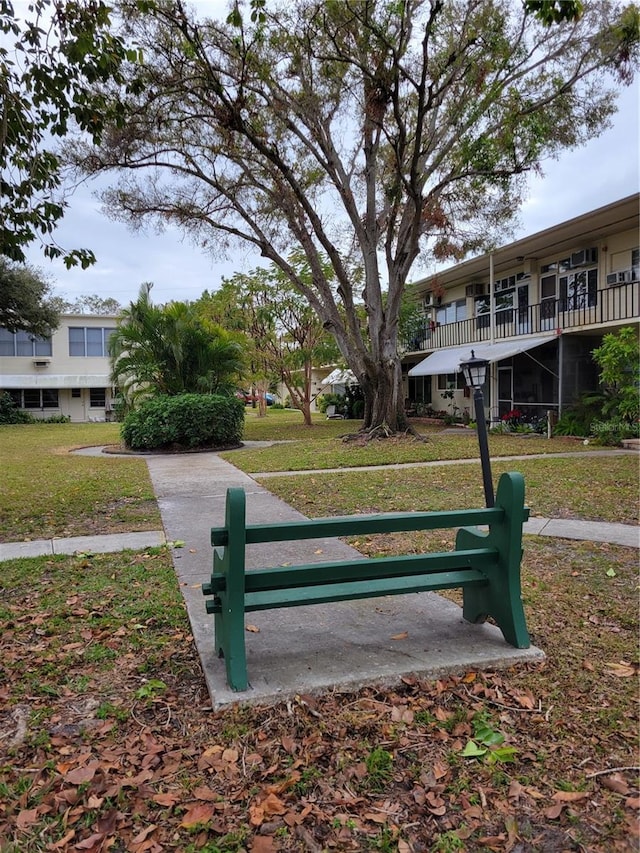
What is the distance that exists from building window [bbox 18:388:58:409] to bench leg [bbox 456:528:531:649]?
116ft

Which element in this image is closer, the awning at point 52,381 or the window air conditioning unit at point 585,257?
the window air conditioning unit at point 585,257

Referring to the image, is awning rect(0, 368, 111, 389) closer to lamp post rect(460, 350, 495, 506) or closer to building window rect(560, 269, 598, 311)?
building window rect(560, 269, 598, 311)

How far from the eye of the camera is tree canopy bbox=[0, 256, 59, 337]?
28312mm

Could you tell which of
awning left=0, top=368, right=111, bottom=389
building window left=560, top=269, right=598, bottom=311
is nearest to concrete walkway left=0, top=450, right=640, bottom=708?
building window left=560, top=269, right=598, bottom=311

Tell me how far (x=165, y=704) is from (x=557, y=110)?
15178 mm

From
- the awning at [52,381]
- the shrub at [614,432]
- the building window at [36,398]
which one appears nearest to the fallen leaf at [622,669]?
the shrub at [614,432]

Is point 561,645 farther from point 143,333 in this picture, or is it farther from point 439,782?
point 143,333

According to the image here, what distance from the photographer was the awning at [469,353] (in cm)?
1691

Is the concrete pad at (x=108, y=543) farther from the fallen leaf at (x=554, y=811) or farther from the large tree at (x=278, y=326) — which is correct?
the large tree at (x=278, y=326)

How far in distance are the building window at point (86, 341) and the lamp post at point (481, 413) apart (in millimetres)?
33095

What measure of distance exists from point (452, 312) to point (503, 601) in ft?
72.3

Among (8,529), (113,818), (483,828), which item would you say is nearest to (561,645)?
(483,828)

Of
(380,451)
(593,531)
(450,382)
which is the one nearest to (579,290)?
(450,382)

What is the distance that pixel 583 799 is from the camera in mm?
2111
